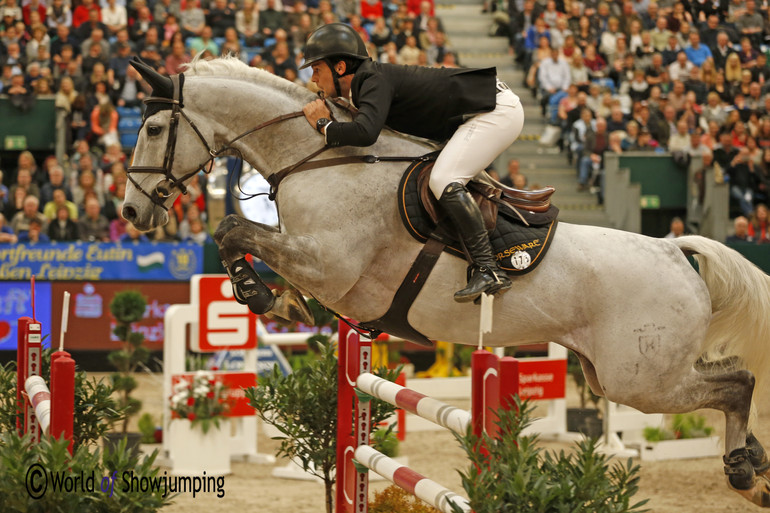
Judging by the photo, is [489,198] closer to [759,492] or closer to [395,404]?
[395,404]

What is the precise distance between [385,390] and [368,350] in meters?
0.63

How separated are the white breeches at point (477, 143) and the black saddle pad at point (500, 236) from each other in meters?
0.11

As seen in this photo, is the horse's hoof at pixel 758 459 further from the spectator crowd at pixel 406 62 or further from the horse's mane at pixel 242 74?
the spectator crowd at pixel 406 62

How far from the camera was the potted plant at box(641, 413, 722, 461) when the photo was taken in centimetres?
791

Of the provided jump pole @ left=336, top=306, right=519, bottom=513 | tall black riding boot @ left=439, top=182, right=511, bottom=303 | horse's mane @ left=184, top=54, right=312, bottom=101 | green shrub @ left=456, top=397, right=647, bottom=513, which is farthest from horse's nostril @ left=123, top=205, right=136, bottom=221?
green shrub @ left=456, top=397, right=647, bottom=513

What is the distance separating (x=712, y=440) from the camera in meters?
8.16

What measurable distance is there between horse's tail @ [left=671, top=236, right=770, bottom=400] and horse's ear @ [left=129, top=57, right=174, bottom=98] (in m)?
2.31

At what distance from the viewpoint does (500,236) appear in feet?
13.3

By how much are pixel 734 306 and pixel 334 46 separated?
6.95 feet

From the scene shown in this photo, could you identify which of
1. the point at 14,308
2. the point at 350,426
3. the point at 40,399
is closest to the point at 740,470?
the point at 350,426

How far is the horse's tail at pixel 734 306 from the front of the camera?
439 cm

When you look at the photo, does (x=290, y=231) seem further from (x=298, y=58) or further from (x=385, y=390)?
(x=298, y=58)

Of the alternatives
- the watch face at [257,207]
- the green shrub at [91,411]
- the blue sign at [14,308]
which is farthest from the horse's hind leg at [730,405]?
the blue sign at [14,308]

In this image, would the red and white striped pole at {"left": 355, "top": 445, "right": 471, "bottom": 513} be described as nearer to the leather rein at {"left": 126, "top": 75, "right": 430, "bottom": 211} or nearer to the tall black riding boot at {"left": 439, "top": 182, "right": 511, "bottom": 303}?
the tall black riding boot at {"left": 439, "top": 182, "right": 511, "bottom": 303}
